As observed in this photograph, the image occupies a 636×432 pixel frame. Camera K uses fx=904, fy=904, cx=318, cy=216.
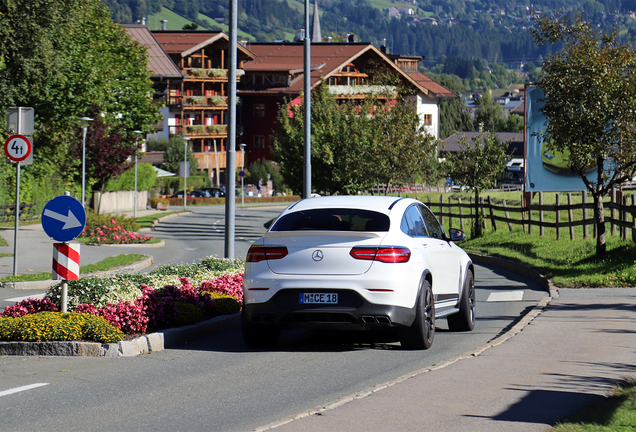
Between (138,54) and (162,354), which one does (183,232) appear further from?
(162,354)

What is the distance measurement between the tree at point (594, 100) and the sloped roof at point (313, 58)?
62380 mm

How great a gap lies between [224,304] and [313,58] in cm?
7967

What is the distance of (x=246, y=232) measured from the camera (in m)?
41.1

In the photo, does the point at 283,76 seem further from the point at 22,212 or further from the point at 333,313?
the point at 333,313

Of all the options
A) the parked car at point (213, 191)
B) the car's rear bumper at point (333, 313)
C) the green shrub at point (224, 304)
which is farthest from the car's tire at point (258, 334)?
the parked car at point (213, 191)

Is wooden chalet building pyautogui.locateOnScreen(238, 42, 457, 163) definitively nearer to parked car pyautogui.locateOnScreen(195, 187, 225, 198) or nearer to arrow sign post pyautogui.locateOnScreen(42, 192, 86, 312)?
parked car pyautogui.locateOnScreen(195, 187, 225, 198)

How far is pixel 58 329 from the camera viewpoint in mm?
9719

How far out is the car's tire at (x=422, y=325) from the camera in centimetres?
973

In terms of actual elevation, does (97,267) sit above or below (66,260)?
below

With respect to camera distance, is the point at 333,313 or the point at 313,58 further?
the point at 313,58

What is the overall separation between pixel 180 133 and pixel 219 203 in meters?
12.8

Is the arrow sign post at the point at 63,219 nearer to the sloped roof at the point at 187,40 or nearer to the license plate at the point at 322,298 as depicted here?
the license plate at the point at 322,298

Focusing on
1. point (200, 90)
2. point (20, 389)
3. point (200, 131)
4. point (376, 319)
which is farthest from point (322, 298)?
point (200, 90)

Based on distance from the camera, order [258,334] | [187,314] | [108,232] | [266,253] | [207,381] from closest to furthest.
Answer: [207,381] → [266,253] → [258,334] → [187,314] → [108,232]
